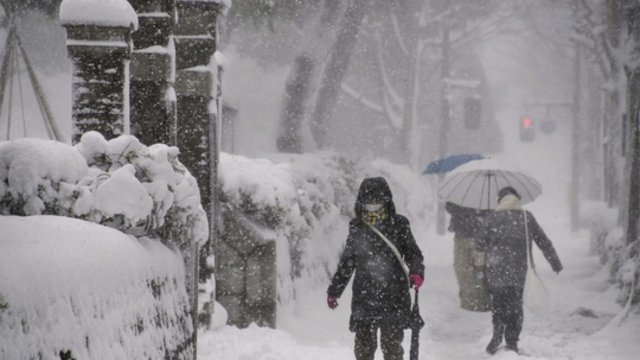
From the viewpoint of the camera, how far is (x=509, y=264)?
26.2 feet

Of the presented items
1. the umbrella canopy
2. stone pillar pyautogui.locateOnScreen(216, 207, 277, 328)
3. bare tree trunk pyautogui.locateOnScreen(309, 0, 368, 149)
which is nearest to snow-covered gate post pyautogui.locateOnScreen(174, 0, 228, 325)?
stone pillar pyautogui.locateOnScreen(216, 207, 277, 328)

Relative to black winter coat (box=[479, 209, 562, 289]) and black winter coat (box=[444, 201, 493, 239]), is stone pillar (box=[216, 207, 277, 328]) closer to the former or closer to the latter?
black winter coat (box=[479, 209, 562, 289])

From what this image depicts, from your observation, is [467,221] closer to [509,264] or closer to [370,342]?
[509,264]

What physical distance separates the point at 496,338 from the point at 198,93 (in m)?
4.10

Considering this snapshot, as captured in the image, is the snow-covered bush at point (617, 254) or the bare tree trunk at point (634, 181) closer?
the snow-covered bush at point (617, 254)

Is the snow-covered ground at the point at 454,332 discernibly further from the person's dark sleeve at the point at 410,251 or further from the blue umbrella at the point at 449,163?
the blue umbrella at the point at 449,163

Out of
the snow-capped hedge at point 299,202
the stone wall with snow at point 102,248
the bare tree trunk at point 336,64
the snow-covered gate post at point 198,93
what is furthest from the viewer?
the bare tree trunk at point 336,64

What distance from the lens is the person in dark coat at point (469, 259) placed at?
448 inches

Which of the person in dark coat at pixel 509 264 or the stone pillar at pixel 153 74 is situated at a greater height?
the stone pillar at pixel 153 74

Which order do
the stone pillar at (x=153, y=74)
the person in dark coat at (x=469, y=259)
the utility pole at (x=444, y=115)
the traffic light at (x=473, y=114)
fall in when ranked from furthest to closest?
the traffic light at (x=473, y=114) → the utility pole at (x=444, y=115) → the person in dark coat at (x=469, y=259) → the stone pillar at (x=153, y=74)

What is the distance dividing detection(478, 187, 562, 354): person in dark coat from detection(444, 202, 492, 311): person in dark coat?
3054mm

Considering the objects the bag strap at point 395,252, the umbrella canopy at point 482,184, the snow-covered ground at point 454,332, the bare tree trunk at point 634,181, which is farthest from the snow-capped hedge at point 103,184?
the bare tree trunk at point 634,181

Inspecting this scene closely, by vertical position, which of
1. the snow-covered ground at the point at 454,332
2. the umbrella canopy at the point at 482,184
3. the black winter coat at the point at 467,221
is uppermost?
the umbrella canopy at the point at 482,184

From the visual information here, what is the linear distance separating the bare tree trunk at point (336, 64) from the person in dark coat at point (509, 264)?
10505mm
